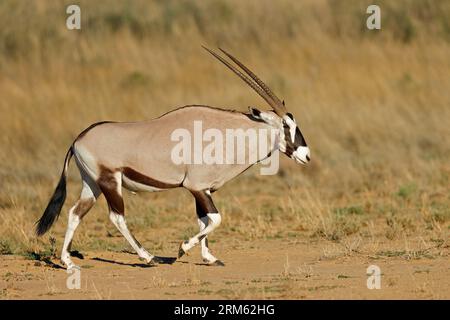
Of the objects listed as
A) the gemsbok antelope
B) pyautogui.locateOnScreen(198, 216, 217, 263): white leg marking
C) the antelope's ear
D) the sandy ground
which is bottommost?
the sandy ground

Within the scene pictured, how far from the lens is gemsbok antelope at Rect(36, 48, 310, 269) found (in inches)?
350

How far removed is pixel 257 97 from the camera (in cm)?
1719

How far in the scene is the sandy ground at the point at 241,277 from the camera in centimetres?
767

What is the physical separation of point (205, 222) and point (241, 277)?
2.31 ft

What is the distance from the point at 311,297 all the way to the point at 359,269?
1273 mm

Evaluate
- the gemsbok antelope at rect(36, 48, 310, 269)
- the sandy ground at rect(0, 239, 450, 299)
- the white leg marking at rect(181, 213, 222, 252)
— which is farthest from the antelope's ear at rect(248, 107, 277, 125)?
the sandy ground at rect(0, 239, 450, 299)

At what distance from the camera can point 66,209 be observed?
12.5 meters

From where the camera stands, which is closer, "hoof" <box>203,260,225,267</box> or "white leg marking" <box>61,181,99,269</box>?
"white leg marking" <box>61,181,99,269</box>

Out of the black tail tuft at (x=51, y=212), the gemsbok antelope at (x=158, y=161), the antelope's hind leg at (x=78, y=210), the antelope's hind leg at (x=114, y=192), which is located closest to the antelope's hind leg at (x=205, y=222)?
the gemsbok antelope at (x=158, y=161)

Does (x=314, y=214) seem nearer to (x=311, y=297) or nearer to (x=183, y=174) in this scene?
(x=183, y=174)

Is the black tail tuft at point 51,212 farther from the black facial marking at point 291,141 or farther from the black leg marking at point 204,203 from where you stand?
the black facial marking at point 291,141

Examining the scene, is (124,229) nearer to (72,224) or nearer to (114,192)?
(114,192)

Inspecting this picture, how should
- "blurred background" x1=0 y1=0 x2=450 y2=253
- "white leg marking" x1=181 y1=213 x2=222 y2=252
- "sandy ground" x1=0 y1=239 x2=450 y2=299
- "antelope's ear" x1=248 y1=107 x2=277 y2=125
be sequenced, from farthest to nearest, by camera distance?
1. "blurred background" x1=0 y1=0 x2=450 y2=253
2. "antelope's ear" x1=248 y1=107 x2=277 y2=125
3. "white leg marking" x1=181 y1=213 x2=222 y2=252
4. "sandy ground" x1=0 y1=239 x2=450 y2=299

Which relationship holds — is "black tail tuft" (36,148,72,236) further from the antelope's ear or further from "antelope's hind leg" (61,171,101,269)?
the antelope's ear
